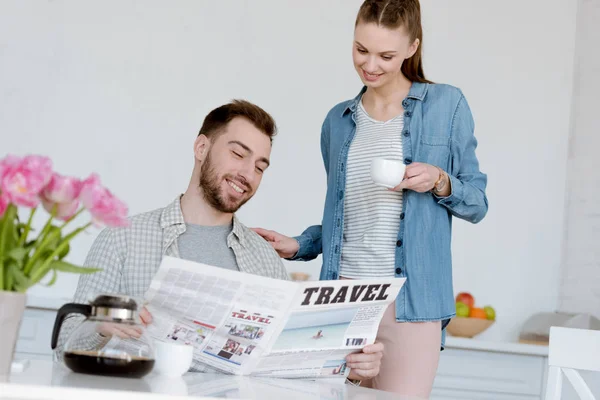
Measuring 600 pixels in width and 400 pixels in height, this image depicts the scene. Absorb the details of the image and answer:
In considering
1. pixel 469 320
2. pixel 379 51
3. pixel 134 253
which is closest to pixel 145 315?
pixel 134 253

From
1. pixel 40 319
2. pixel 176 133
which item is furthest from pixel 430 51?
pixel 40 319

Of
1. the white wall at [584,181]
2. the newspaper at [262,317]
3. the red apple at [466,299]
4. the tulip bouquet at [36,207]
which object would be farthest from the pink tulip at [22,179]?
the white wall at [584,181]

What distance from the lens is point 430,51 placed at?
339 centimetres

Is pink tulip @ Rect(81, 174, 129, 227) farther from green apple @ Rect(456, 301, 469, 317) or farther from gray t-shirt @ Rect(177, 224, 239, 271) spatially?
green apple @ Rect(456, 301, 469, 317)

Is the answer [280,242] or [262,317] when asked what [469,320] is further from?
[262,317]

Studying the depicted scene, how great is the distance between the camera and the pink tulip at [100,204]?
3.04 feet

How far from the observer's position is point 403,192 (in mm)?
1880

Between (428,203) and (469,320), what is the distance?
1311 millimetres

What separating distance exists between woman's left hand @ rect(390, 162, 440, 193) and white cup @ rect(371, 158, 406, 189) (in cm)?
2

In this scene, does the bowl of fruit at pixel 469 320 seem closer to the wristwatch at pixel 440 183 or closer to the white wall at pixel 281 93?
the white wall at pixel 281 93

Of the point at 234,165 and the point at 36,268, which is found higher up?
the point at 234,165

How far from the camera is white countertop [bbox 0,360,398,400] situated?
2.90ft

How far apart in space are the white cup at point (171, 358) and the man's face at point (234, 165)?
0.63 metres

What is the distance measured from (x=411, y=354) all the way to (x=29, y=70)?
185 cm
